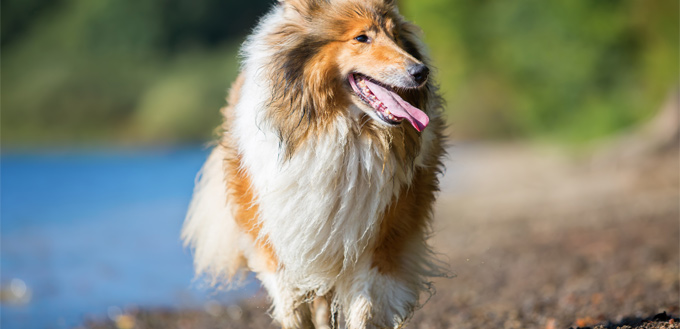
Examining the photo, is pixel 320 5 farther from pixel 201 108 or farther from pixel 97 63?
pixel 97 63

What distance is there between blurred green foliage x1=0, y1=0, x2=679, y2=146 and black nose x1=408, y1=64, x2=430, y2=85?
855 cm

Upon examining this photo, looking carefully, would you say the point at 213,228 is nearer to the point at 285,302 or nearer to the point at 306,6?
the point at 285,302

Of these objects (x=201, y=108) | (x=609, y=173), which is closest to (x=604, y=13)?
(x=609, y=173)

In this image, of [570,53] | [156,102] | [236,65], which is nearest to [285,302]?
[570,53]

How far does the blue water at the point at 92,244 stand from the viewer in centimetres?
750

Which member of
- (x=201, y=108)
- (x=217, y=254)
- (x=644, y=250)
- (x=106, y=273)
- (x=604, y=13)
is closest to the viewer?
(x=217, y=254)

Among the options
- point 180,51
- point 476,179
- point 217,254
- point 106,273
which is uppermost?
point 180,51

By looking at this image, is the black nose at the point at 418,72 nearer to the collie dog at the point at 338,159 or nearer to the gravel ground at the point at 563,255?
the collie dog at the point at 338,159

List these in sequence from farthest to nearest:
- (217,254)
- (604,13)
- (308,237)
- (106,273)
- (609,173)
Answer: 1. (604,13)
2. (609,173)
3. (106,273)
4. (217,254)
5. (308,237)

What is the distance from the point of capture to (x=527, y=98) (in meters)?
18.1

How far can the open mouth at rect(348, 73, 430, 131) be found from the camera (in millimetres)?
3285

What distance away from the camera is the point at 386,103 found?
3.30m

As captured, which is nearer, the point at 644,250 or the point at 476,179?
the point at 644,250

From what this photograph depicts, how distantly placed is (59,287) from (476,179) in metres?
13.0
